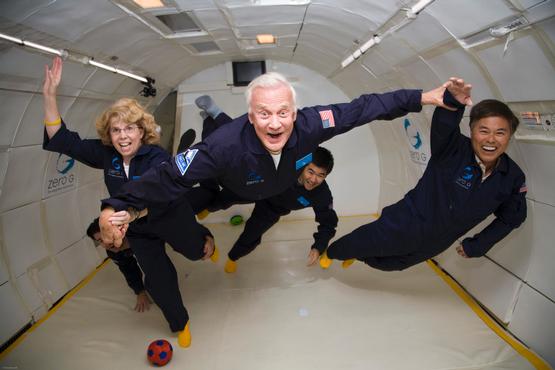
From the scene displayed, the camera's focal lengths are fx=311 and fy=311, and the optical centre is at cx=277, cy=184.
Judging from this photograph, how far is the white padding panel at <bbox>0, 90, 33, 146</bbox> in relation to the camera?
2197 millimetres

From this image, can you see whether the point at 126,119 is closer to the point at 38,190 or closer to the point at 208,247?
the point at 208,247

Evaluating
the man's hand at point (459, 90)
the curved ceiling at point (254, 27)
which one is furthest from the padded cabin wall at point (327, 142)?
the man's hand at point (459, 90)

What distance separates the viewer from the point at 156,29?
269cm

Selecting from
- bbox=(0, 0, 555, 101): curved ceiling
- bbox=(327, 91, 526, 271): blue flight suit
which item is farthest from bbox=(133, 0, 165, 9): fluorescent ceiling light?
bbox=(327, 91, 526, 271): blue flight suit

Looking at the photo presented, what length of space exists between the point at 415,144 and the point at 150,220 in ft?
9.89

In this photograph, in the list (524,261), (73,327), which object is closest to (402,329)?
(524,261)

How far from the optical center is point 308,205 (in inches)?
121

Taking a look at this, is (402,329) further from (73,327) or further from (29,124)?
(29,124)

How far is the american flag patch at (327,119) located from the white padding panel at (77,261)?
302cm

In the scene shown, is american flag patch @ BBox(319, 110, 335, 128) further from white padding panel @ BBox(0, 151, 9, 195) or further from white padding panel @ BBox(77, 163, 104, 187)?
white padding panel @ BBox(77, 163, 104, 187)

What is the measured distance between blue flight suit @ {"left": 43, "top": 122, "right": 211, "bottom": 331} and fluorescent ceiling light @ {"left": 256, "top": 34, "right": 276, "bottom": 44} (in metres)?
1.79

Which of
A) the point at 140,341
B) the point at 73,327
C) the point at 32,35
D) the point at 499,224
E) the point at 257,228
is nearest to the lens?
the point at 32,35

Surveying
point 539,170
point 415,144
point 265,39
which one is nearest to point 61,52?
point 265,39

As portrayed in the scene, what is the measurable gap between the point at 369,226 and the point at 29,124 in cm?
297
